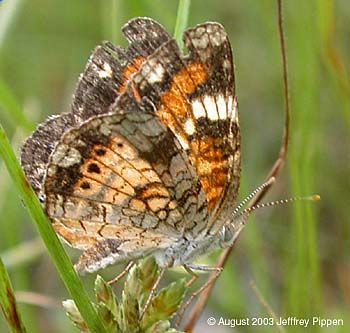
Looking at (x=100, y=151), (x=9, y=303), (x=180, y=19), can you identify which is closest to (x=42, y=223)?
(x=9, y=303)

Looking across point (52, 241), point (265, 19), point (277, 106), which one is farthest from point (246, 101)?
point (52, 241)

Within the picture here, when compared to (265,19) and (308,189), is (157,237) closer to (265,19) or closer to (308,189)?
(308,189)

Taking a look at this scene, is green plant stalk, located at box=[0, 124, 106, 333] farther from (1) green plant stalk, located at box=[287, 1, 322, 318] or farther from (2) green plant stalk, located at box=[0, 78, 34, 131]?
(1) green plant stalk, located at box=[287, 1, 322, 318]

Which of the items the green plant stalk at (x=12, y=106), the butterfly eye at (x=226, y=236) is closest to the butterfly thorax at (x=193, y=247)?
the butterfly eye at (x=226, y=236)

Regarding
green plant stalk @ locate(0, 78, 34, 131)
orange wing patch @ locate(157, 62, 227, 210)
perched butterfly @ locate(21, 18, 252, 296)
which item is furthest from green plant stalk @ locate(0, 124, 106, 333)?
green plant stalk @ locate(0, 78, 34, 131)

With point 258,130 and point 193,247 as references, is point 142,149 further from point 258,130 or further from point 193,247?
point 258,130

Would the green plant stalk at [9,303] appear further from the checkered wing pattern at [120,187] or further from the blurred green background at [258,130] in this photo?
the blurred green background at [258,130]
